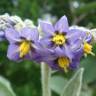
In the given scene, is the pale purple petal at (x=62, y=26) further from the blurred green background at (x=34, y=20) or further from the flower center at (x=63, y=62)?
the blurred green background at (x=34, y=20)

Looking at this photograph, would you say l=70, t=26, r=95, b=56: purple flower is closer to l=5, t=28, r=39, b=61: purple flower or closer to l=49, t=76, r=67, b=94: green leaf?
l=5, t=28, r=39, b=61: purple flower

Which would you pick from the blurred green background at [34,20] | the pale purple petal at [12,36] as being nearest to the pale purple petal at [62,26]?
the pale purple petal at [12,36]

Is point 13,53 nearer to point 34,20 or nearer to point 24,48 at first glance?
point 24,48

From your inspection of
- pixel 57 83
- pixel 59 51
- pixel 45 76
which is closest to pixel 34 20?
pixel 57 83

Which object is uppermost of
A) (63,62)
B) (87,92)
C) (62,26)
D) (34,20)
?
(34,20)

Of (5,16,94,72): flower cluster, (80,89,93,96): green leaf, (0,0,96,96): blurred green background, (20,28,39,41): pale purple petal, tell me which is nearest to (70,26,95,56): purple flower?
(5,16,94,72): flower cluster

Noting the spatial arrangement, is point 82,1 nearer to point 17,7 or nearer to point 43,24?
point 17,7
